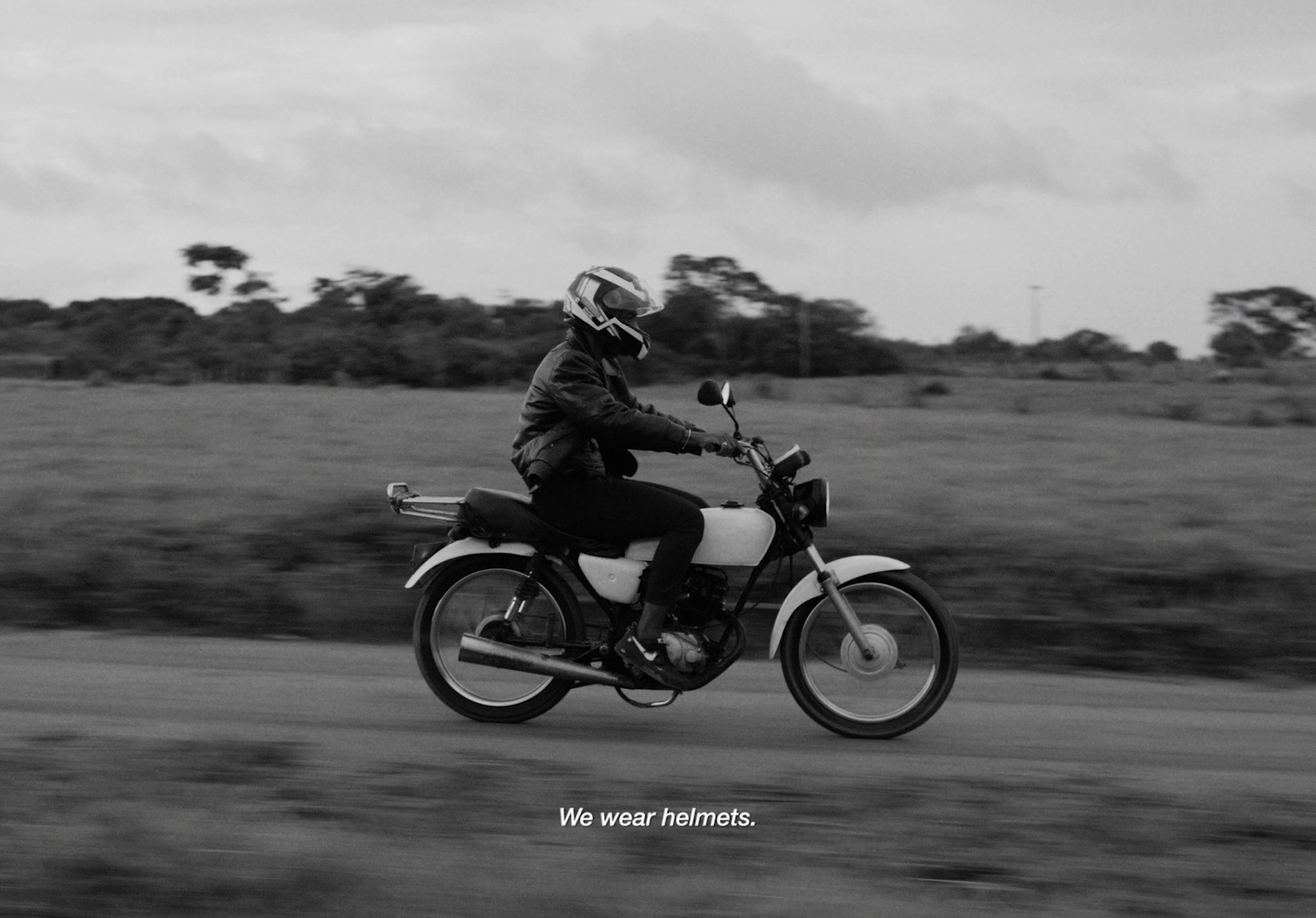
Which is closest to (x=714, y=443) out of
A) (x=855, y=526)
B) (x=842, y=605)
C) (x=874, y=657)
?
(x=842, y=605)

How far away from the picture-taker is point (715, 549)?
6.91m

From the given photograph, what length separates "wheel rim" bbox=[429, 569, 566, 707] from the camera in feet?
23.5

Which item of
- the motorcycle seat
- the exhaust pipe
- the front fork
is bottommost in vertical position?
the exhaust pipe

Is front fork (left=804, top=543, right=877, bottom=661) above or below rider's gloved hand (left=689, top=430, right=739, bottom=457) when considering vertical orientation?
below

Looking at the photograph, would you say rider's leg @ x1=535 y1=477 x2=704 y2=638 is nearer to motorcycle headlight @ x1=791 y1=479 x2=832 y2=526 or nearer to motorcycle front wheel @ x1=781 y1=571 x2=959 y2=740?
motorcycle headlight @ x1=791 y1=479 x2=832 y2=526

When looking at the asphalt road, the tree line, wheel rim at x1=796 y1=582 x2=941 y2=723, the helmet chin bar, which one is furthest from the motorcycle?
the tree line

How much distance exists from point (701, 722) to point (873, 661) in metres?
0.87

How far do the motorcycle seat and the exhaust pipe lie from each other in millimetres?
495

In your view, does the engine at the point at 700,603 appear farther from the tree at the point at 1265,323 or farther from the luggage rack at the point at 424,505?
the tree at the point at 1265,323

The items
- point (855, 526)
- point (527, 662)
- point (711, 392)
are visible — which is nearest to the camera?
point (711, 392)

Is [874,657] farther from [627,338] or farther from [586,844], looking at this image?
[586,844]

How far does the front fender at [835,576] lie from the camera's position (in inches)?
270

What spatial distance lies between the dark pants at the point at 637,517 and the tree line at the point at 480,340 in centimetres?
1618

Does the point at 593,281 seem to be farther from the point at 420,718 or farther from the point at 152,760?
the point at 152,760
